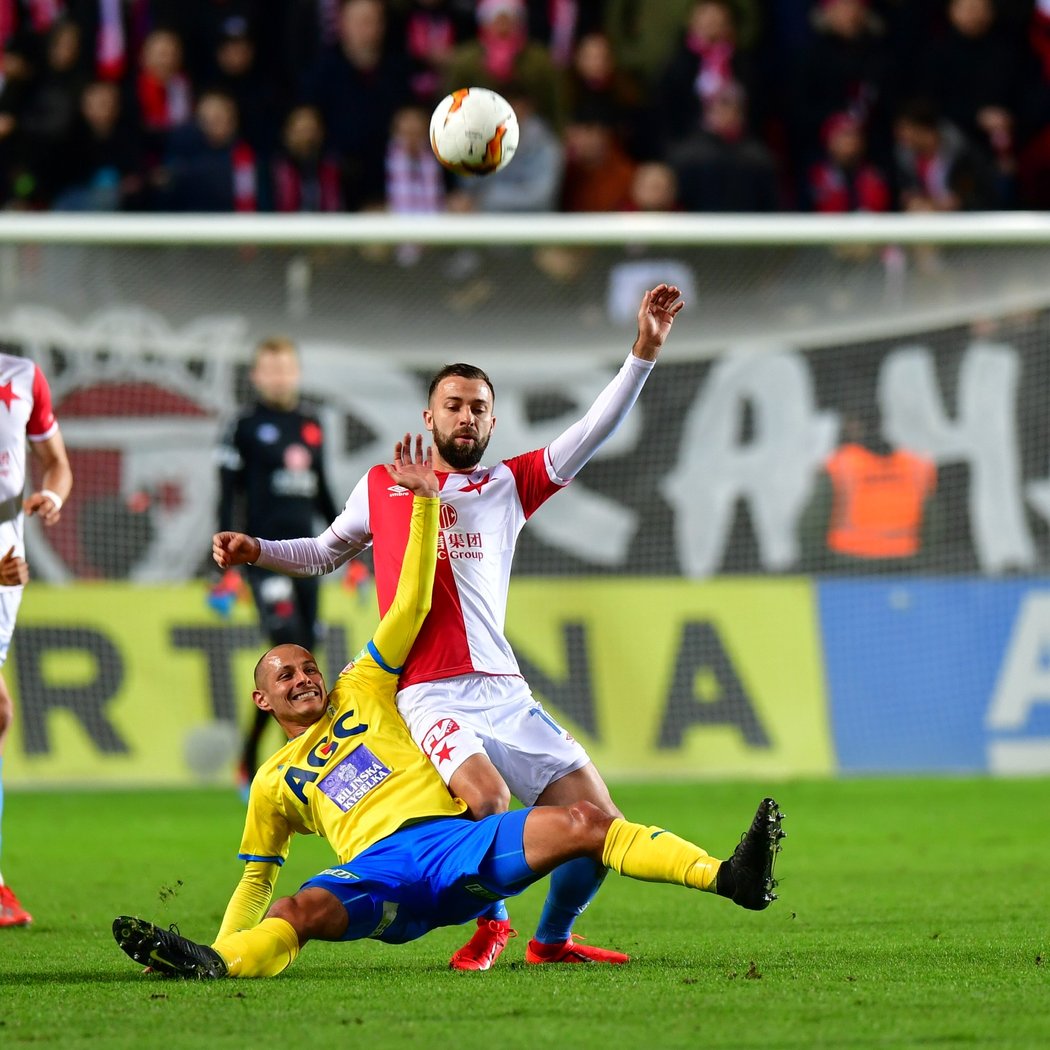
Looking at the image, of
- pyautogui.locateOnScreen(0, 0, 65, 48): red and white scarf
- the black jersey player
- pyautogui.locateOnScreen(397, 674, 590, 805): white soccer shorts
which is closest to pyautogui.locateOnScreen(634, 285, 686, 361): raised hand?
pyautogui.locateOnScreen(397, 674, 590, 805): white soccer shorts

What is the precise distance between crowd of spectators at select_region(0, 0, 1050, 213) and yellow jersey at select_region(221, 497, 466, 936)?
25.9 ft

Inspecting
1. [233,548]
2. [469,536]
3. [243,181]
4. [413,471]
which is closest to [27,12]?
[243,181]

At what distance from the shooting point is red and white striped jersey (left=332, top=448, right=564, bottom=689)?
584 cm

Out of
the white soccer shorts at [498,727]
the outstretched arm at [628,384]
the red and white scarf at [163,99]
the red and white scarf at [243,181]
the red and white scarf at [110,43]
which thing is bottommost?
the white soccer shorts at [498,727]

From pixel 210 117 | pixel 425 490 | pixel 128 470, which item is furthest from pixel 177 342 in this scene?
pixel 425 490

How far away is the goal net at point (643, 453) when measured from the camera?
11.9 metres

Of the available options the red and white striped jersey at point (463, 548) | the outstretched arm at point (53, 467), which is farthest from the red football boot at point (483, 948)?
the outstretched arm at point (53, 467)

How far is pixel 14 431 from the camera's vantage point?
23.0ft

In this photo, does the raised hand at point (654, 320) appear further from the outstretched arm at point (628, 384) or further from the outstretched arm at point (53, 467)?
the outstretched arm at point (53, 467)

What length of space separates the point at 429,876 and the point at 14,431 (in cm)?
280

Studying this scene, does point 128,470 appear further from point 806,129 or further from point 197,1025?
point 197,1025

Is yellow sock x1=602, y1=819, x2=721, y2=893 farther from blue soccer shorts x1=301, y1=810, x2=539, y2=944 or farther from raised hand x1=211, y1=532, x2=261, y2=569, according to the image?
raised hand x1=211, y1=532, x2=261, y2=569

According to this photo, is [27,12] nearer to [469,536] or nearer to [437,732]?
[469,536]

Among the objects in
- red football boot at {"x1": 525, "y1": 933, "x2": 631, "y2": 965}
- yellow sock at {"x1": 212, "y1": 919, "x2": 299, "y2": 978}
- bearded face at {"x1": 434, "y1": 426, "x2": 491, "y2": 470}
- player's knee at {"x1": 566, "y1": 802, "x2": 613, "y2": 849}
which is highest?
bearded face at {"x1": 434, "y1": 426, "x2": 491, "y2": 470}
